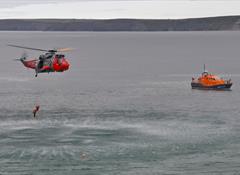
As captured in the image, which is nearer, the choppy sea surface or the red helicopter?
the choppy sea surface

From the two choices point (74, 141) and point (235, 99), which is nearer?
point (74, 141)

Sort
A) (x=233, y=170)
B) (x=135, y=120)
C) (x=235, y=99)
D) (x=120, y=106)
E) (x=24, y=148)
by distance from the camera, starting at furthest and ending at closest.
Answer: (x=235, y=99)
(x=120, y=106)
(x=135, y=120)
(x=24, y=148)
(x=233, y=170)

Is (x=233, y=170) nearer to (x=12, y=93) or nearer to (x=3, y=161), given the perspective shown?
(x=3, y=161)

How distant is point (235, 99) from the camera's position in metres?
175

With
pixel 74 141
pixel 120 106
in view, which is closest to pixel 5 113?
pixel 120 106

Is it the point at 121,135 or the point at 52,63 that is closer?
the point at 52,63

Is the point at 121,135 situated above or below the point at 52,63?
below

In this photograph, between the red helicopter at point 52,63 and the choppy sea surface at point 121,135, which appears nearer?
the choppy sea surface at point 121,135

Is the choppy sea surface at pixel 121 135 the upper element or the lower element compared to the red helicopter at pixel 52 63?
lower

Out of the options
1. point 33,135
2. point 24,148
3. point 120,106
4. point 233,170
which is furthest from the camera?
point 120,106

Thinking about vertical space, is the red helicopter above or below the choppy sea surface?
above

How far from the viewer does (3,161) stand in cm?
9700

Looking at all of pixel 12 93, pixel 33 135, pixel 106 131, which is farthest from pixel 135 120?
pixel 12 93

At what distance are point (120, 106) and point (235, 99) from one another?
119 feet
